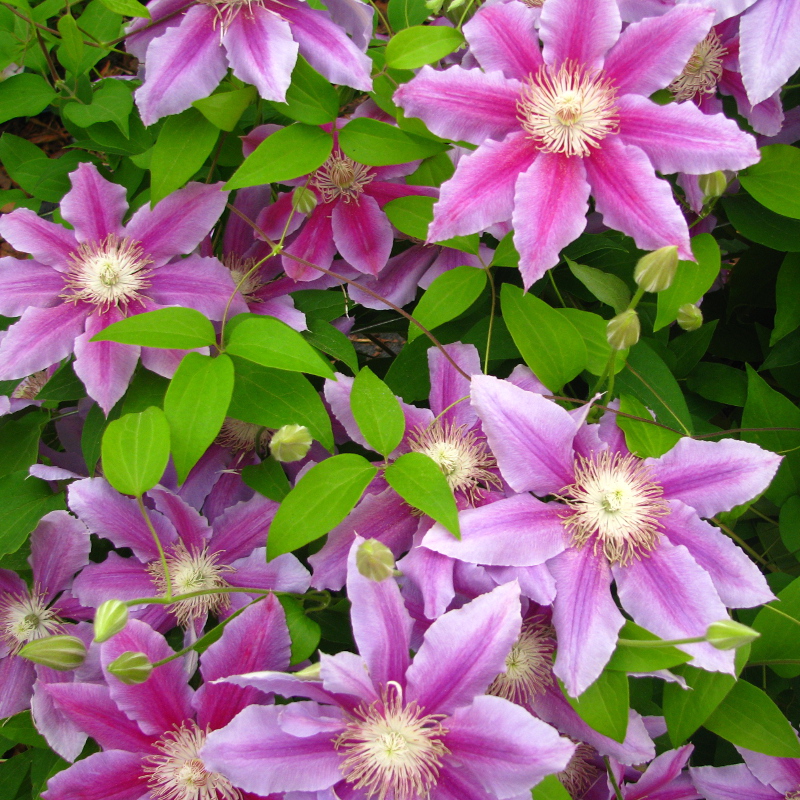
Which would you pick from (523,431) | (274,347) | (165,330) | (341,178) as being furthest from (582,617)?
(341,178)

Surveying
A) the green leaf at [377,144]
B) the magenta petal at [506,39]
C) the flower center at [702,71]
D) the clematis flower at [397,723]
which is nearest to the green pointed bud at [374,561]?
the clematis flower at [397,723]

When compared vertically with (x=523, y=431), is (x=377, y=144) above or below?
above

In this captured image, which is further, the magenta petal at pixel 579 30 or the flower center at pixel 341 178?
the flower center at pixel 341 178

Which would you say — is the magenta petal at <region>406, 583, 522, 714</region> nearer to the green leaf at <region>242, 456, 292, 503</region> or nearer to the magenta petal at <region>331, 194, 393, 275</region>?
the green leaf at <region>242, 456, 292, 503</region>

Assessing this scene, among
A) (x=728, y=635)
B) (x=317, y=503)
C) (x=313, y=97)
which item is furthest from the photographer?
(x=313, y=97)

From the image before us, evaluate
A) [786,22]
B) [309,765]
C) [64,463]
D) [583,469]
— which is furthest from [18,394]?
[786,22]

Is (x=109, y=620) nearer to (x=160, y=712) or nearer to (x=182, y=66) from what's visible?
(x=160, y=712)

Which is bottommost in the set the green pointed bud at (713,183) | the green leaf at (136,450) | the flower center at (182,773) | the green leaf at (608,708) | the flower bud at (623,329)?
the flower center at (182,773)

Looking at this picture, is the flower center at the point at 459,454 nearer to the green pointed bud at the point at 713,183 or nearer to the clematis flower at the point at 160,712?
the clematis flower at the point at 160,712
